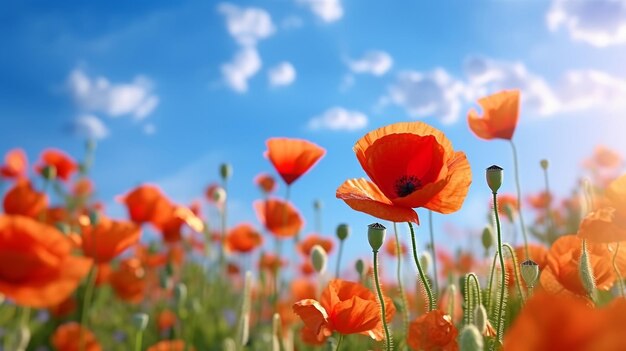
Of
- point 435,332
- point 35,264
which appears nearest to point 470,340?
point 435,332

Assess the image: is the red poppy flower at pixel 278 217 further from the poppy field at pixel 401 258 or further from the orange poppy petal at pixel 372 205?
the orange poppy petal at pixel 372 205

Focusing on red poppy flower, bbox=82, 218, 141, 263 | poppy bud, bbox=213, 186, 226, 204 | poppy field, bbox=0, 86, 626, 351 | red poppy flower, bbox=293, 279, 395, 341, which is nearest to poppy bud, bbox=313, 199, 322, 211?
poppy field, bbox=0, 86, 626, 351

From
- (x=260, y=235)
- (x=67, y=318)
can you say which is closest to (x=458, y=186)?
(x=260, y=235)

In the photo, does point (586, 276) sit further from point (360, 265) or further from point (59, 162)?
point (59, 162)

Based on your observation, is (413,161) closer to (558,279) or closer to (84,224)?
(558,279)

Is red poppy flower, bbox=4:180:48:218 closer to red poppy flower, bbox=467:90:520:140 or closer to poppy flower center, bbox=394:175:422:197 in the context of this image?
red poppy flower, bbox=467:90:520:140

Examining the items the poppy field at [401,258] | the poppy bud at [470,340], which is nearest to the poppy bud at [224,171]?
the poppy field at [401,258]
